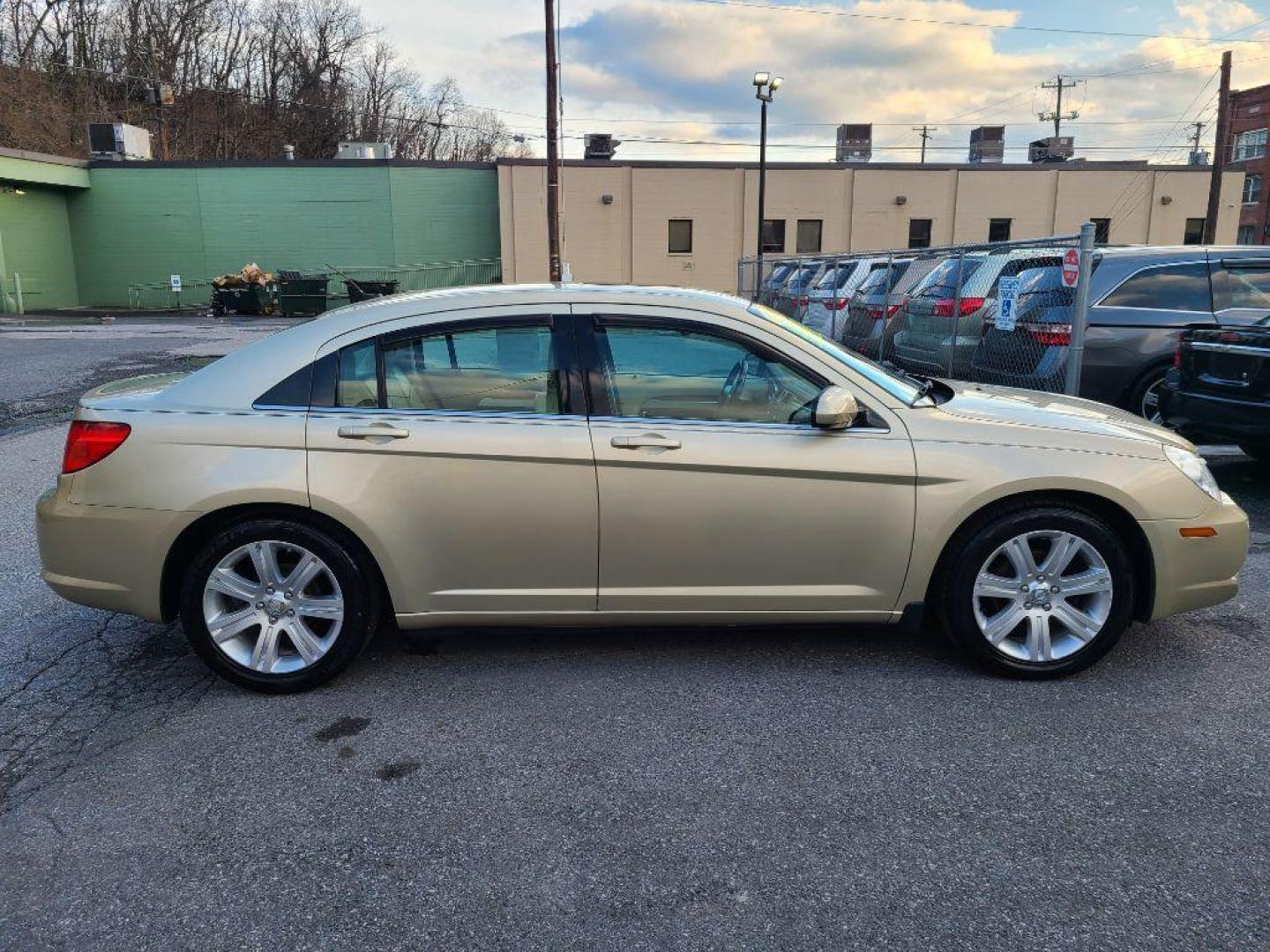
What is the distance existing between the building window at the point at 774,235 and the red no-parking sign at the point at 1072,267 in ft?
97.2

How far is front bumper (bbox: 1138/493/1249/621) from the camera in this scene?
12.3 feet

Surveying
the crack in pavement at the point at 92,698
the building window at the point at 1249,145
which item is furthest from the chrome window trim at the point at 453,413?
the building window at the point at 1249,145

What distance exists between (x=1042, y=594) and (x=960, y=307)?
253 inches

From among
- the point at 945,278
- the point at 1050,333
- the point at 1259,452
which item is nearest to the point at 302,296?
the point at 945,278

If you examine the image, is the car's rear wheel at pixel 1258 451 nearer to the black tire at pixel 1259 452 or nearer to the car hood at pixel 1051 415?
the black tire at pixel 1259 452

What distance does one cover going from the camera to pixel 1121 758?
3201 mm

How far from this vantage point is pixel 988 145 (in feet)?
131

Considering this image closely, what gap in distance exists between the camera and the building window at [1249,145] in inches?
2379

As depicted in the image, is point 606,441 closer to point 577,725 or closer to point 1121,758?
point 577,725

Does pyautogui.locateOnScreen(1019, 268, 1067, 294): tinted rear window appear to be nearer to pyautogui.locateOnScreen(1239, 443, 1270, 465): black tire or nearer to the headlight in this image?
pyautogui.locateOnScreen(1239, 443, 1270, 465): black tire

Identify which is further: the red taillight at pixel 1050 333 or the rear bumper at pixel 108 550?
the red taillight at pixel 1050 333

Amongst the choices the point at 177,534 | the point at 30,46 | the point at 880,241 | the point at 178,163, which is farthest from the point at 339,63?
the point at 177,534

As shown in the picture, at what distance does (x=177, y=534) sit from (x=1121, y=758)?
3.57 m

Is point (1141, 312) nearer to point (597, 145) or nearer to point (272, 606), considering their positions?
point (272, 606)
